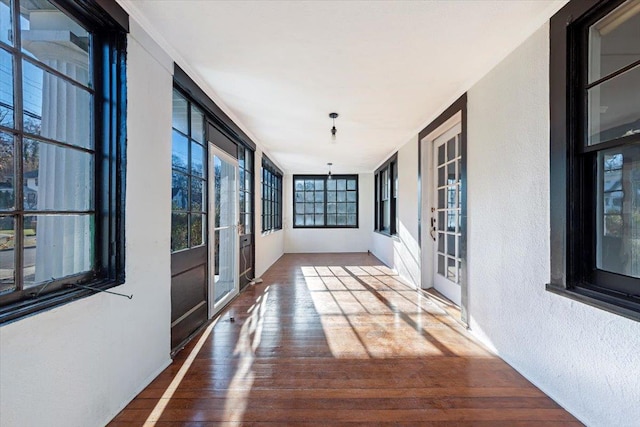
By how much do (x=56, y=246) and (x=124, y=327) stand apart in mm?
637

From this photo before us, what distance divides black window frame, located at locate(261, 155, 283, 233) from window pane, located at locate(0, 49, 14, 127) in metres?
4.94

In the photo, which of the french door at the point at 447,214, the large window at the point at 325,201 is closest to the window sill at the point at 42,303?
the french door at the point at 447,214

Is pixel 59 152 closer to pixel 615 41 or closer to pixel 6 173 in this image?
pixel 6 173

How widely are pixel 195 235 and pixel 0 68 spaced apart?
79.0 inches

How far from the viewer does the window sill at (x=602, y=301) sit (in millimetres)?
1470

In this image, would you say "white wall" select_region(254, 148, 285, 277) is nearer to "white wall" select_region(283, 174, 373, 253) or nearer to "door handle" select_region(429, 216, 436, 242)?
"white wall" select_region(283, 174, 373, 253)

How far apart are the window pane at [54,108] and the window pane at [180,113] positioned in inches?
35.4

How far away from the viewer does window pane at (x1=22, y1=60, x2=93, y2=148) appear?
1413 millimetres

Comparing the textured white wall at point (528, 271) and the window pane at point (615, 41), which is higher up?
the window pane at point (615, 41)

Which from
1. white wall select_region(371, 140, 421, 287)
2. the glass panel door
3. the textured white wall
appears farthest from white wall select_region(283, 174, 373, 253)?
the textured white wall

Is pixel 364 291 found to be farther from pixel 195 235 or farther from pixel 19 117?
pixel 19 117

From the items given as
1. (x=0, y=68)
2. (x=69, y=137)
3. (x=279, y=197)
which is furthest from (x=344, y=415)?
(x=279, y=197)

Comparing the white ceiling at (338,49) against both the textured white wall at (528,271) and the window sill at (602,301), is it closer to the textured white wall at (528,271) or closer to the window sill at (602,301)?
the textured white wall at (528,271)

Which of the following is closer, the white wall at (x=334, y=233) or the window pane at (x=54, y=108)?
the window pane at (x=54, y=108)
